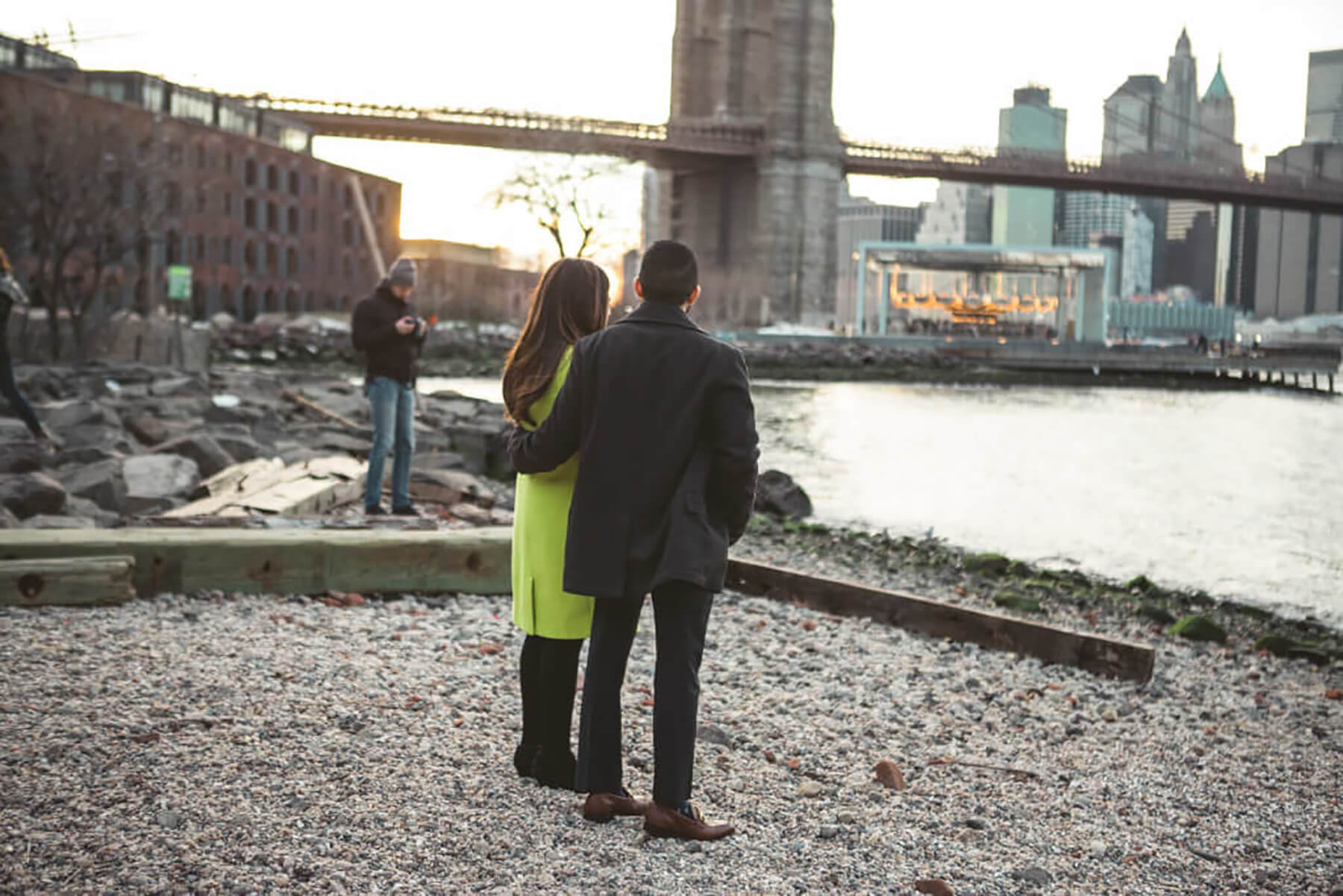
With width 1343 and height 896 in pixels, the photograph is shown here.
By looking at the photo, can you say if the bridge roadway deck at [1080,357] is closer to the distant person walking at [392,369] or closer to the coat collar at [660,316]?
the distant person walking at [392,369]

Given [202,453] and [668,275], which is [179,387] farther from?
[668,275]

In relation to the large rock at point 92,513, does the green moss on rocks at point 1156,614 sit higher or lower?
lower

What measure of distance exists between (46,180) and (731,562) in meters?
22.3

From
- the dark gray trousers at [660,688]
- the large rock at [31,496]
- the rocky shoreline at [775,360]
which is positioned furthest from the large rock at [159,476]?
the rocky shoreline at [775,360]

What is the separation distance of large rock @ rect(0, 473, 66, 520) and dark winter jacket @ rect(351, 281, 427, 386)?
192 cm

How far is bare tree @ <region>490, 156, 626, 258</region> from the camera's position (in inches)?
2394

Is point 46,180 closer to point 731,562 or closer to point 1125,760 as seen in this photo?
point 731,562

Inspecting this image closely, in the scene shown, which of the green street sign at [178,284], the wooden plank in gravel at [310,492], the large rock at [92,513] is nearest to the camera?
the large rock at [92,513]

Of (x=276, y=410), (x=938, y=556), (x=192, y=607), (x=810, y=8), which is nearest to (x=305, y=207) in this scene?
(x=810, y=8)

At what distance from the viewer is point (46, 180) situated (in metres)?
25.4

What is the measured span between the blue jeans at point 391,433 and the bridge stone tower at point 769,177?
205 feet

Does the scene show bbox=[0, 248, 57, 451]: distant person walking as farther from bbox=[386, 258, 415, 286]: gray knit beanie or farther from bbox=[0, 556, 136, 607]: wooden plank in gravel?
bbox=[0, 556, 136, 607]: wooden plank in gravel

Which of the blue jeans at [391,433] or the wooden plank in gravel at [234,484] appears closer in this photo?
the wooden plank in gravel at [234,484]

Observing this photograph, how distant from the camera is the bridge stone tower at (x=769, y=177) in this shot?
72.6 m
